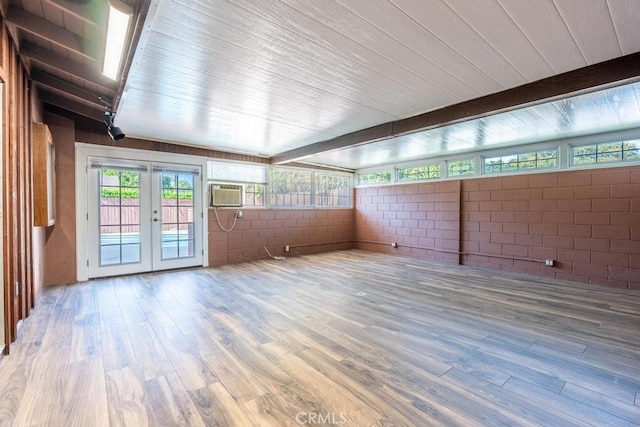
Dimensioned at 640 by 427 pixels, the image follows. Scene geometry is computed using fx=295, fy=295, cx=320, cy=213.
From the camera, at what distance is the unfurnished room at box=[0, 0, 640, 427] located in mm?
1800

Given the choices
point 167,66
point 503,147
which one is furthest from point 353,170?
point 167,66

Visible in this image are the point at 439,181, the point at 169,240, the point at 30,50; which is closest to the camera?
the point at 30,50

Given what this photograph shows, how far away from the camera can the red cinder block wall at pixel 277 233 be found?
5.95 metres

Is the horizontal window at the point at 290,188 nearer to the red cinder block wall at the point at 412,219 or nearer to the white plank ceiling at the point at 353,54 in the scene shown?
the red cinder block wall at the point at 412,219

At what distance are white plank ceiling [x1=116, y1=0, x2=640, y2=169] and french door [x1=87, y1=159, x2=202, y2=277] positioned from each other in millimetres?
1304

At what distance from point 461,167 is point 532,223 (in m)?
1.68

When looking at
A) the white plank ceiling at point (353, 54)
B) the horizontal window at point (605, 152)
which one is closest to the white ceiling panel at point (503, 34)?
the white plank ceiling at point (353, 54)

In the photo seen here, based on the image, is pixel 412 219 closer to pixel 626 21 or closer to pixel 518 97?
pixel 518 97

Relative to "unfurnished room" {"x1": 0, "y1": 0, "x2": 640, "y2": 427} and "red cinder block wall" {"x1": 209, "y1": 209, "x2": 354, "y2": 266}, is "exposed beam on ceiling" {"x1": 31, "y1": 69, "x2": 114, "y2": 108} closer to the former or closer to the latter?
"unfurnished room" {"x1": 0, "y1": 0, "x2": 640, "y2": 427}

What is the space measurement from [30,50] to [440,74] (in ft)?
12.3

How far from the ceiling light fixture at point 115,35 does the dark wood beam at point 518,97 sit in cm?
310

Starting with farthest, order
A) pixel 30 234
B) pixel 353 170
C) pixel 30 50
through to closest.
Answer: pixel 353 170
pixel 30 234
pixel 30 50

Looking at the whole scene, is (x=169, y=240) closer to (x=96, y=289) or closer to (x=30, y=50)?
(x=96, y=289)

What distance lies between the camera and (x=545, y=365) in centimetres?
212
